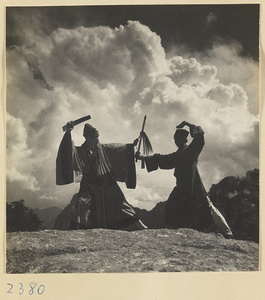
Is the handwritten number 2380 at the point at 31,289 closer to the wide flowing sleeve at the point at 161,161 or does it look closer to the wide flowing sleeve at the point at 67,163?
the wide flowing sleeve at the point at 67,163

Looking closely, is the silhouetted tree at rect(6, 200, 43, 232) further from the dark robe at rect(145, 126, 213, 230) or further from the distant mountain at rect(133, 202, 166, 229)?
the dark robe at rect(145, 126, 213, 230)

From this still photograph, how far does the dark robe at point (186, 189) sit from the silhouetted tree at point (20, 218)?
52.4 inches

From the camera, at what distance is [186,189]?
5.23 meters

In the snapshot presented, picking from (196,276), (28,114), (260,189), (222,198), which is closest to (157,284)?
(196,276)

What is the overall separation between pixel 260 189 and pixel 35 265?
2483mm

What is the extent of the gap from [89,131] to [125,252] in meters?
1.34

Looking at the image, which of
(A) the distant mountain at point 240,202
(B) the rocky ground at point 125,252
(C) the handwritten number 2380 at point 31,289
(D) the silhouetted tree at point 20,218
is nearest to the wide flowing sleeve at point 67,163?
(D) the silhouetted tree at point 20,218

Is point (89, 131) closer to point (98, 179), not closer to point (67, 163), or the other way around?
point (67, 163)

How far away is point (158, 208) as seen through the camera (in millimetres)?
5191

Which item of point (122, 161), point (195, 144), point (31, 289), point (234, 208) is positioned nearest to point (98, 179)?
point (122, 161)

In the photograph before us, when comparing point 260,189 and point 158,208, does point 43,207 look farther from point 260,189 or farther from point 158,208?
point 260,189

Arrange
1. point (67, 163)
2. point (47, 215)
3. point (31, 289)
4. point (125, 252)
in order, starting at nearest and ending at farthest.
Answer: point (31, 289)
point (125, 252)
point (47, 215)
point (67, 163)

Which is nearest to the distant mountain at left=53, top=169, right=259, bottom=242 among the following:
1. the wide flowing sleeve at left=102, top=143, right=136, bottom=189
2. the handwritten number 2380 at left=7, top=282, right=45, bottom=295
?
the wide flowing sleeve at left=102, top=143, right=136, bottom=189

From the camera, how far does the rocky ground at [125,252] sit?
4.95 metres
